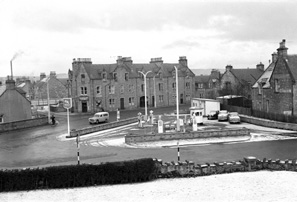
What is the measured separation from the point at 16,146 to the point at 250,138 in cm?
2238

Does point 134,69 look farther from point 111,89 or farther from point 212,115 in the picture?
point 212,115

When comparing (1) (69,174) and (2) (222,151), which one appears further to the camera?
(2) (222,151)

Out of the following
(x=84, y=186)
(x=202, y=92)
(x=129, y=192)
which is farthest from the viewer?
(x=202, y=92)

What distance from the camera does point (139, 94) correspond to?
7950 centimetres

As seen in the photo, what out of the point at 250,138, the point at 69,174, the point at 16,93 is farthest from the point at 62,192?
the point at 16,93

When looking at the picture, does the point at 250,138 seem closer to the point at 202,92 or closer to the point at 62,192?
the point at 62,192

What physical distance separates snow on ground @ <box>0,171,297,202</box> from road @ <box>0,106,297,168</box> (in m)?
5.41

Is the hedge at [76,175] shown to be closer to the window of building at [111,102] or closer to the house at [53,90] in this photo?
the window of building at [111,102]

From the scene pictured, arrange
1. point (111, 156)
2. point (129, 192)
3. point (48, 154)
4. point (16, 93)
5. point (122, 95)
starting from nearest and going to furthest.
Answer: point (129, 192) < point (111, 156) < point (48, 154) < point (16, 93) < point (122, 95)

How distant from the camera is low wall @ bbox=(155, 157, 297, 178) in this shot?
2098 cm

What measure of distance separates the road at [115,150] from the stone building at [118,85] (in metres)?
33.6

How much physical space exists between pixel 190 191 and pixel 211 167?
3671 mm

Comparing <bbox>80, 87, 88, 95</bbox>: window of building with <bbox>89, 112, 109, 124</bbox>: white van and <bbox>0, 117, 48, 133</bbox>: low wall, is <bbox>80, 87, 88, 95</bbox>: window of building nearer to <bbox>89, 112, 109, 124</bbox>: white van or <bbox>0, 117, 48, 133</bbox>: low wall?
<bbox>0, 117, 48, 133</bbox>: low wall

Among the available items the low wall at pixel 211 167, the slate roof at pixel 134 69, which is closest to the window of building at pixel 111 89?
the slate roof at pixel 134 69
